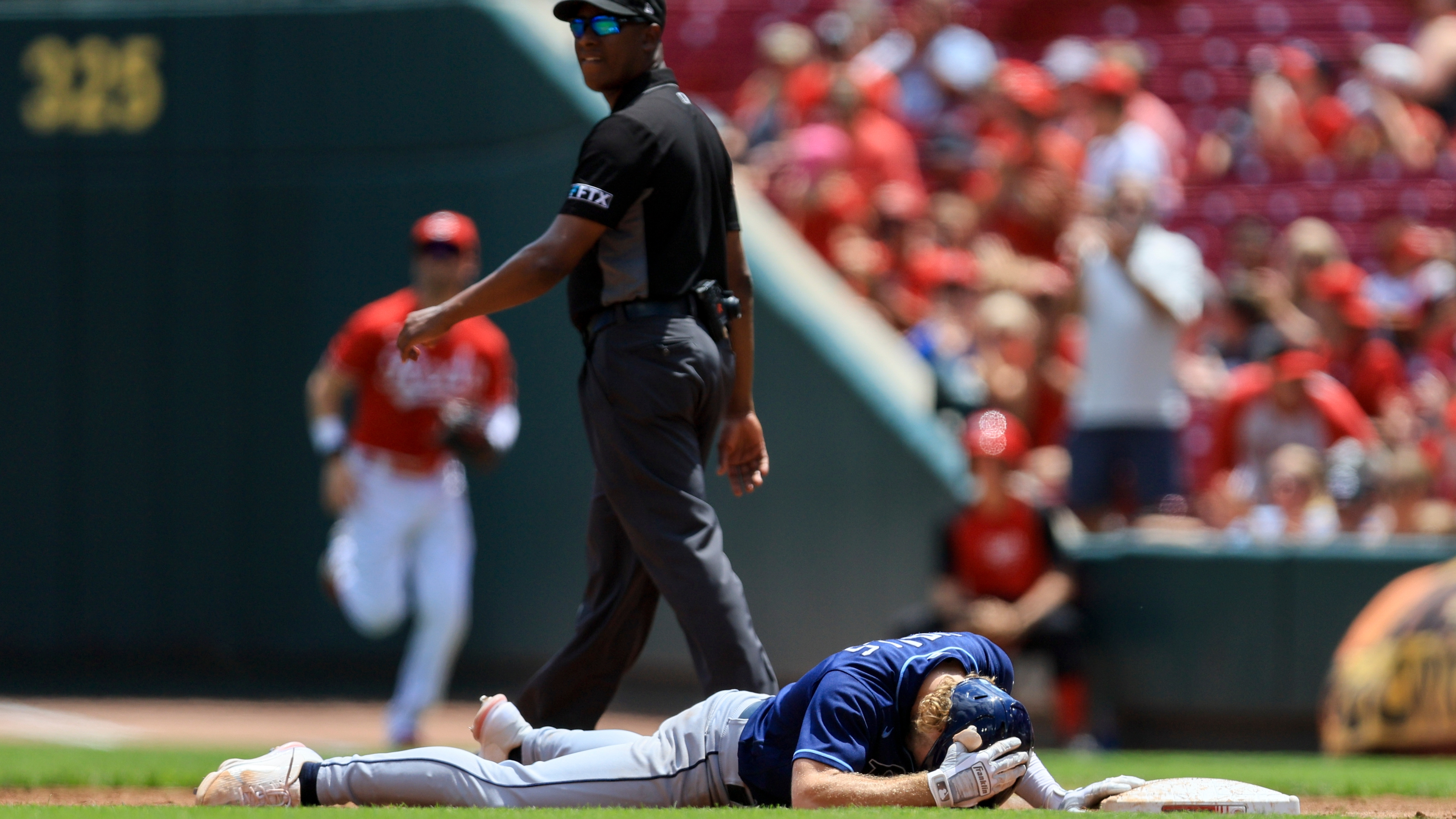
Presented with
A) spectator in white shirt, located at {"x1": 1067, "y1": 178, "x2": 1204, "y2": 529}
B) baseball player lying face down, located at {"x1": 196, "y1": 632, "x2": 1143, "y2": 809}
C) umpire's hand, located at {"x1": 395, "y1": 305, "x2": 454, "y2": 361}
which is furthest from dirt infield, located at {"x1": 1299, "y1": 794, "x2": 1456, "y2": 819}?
spectator in white shirt, located at {"x1": 1067, "y1": 178, "x2": 1204, "y2": 529}

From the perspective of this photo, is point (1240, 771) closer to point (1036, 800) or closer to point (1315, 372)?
point (1036, 800)

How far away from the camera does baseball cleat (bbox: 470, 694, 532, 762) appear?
13.7 ft

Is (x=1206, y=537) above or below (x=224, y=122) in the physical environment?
below

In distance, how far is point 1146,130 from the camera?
1001 centimetres

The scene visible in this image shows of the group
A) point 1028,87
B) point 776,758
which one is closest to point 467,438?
point 776,758

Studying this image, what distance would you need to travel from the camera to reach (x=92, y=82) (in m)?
9.66

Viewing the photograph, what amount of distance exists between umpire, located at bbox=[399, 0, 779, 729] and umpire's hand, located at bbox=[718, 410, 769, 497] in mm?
139

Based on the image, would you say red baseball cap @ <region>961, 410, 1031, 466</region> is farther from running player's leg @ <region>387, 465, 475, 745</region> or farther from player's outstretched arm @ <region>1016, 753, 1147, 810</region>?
player's outstretched arm @ <region>1016, 753, 1147, 810</region>

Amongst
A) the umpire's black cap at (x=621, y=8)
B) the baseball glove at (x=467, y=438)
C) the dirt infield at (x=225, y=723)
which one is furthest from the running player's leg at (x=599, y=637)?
the baseball glove at (x=467, y=438)

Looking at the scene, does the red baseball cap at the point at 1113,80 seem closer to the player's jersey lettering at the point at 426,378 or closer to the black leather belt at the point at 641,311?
the player's jersey lettering at the point at 426,378

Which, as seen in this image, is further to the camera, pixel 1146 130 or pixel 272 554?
pixel 1146 130

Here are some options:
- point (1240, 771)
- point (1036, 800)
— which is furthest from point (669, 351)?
point (1240, 771)

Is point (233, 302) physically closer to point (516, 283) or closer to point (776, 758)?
point (516, 283)

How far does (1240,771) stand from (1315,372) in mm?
2840
